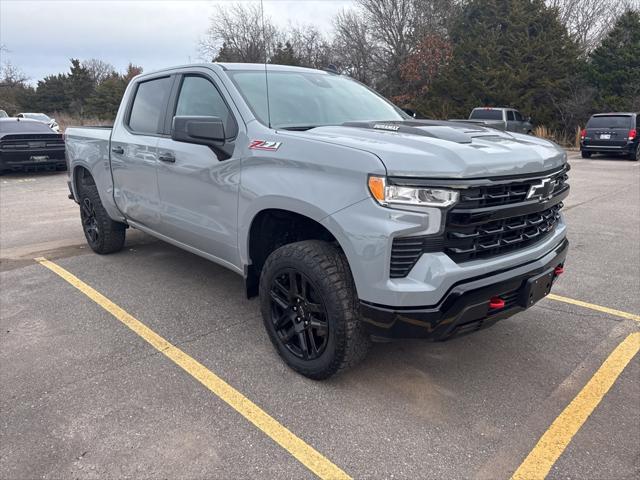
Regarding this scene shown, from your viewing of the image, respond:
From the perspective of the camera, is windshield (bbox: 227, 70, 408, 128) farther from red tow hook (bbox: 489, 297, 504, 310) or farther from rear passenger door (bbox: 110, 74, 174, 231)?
red tow hook (bbox: 489, 297, 504, 310)

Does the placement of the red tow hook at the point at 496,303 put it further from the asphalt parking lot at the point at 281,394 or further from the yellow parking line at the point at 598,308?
the yellow parking line at the point at 598,308

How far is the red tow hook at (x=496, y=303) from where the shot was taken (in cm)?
258

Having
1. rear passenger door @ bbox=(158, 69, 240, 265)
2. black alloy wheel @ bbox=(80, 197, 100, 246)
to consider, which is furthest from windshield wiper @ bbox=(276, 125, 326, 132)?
black alloy wheel @ bbox=(80, 197, 100, 246)

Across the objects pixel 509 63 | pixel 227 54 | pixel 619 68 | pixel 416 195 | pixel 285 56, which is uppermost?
pixel 227 54

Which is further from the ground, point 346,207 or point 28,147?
point 346,207

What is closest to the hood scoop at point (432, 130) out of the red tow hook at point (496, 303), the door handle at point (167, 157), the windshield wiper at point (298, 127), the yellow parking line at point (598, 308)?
the windshield wiper at point (298, 127)

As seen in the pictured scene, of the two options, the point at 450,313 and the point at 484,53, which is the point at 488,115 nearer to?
the point at 484,53

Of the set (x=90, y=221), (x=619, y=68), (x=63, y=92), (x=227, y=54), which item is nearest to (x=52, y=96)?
(x=63, y=92)

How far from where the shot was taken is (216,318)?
3939mm

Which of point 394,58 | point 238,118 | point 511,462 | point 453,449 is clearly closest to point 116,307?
point 238,118

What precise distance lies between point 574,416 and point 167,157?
10.7 ft

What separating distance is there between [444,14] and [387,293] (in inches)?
1353

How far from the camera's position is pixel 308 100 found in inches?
143

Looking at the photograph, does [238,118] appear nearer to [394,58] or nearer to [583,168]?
[583,168]
